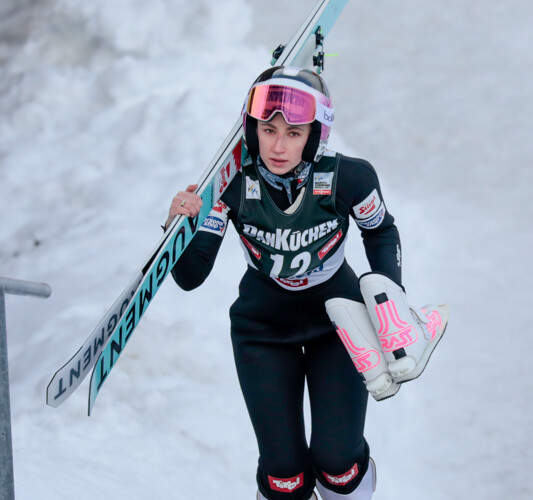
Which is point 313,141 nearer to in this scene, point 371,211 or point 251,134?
point 251,134

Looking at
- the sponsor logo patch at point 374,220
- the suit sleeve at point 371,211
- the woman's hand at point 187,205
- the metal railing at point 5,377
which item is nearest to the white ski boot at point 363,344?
the suit sleeve at point 371,211

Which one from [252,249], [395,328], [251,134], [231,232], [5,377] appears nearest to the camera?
[5,377]

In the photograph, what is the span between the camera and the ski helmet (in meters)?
3.11

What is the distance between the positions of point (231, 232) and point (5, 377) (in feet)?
15.9

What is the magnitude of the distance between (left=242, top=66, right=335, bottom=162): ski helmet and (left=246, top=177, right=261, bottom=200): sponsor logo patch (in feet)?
0.38

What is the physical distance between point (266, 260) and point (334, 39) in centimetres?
599

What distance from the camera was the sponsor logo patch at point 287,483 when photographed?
338 centimetres

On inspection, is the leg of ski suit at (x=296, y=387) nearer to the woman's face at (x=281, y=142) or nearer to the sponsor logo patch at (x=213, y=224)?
the sponsor logo patch at (x=213, y=224)

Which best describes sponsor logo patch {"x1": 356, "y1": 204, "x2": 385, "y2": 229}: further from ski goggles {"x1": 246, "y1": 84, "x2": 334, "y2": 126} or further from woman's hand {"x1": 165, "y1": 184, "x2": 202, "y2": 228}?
woman's hand {"x1": 165, "y1": 184, "x2": 202, "y2": 228}

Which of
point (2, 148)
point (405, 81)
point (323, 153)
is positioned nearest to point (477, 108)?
point (405, 81)

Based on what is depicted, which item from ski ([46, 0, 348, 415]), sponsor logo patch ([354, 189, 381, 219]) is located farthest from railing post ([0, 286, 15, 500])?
sponsor logo patch ([354, 189, 381, 219])

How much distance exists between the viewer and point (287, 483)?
133 inches

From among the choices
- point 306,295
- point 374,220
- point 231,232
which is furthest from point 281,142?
point 231,232

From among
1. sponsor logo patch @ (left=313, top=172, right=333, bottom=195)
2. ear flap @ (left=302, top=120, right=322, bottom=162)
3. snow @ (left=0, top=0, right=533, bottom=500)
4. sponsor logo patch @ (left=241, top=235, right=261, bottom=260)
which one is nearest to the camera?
ear flap @ (left=302, top=120, right=322, bottom=162)
